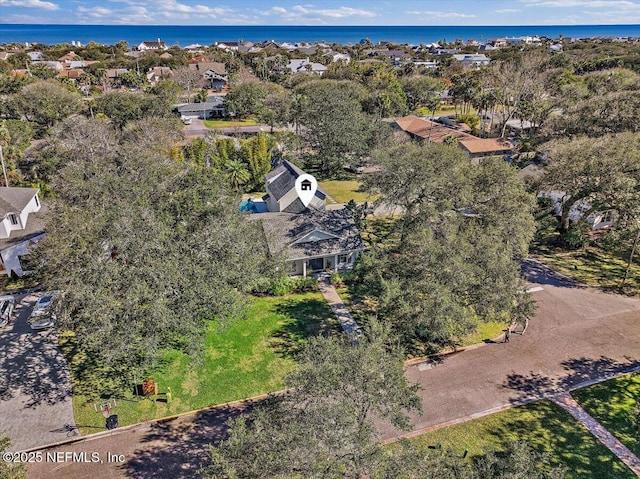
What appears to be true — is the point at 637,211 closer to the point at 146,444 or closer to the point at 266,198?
the point at 266,198

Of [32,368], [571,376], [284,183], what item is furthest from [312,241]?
[32,368]

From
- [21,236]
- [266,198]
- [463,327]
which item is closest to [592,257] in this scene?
[463,327]

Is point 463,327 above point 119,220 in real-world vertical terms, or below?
below

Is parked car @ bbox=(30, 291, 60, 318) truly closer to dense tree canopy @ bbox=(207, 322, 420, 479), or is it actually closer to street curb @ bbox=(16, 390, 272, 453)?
street curb @ bbox=(16, 390, 272, 453)

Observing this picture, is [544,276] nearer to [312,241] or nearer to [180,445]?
[312,241]

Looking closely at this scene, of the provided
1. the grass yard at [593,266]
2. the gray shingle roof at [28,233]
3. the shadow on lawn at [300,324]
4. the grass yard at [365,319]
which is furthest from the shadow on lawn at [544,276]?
the gray shingle roof at [28,233]

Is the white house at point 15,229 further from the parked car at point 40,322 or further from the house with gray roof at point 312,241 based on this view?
the house with gray roof at point 312,241

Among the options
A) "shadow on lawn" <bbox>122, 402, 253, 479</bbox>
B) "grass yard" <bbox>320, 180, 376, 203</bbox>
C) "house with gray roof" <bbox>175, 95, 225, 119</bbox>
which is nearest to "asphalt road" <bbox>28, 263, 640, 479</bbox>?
"shadow on lawn" <bbox>122, 402, 253, 479</bbox>
